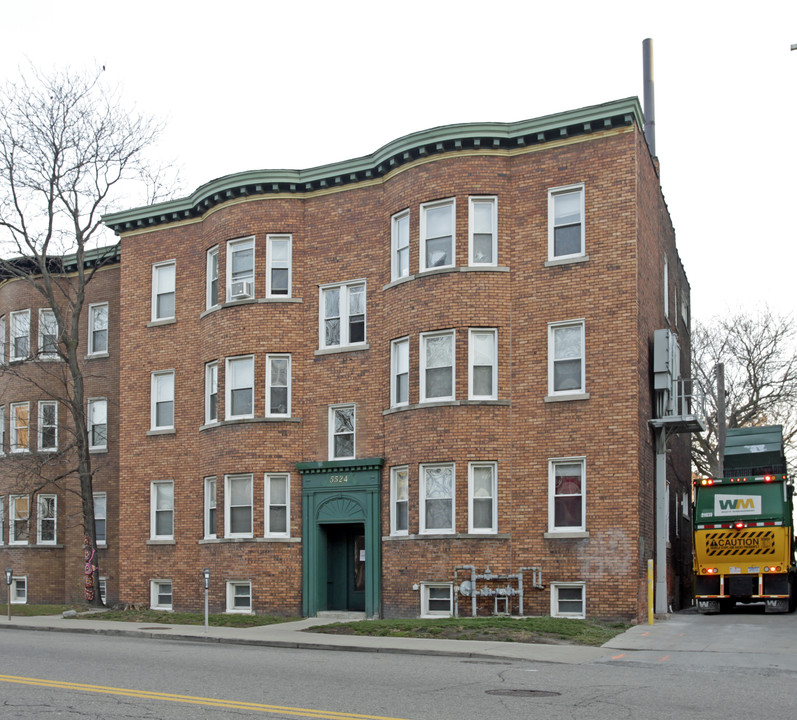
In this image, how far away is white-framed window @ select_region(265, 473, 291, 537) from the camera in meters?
26.4

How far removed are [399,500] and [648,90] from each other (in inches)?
719

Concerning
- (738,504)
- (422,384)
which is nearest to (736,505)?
(738,504)

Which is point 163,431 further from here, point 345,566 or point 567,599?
point 567,599

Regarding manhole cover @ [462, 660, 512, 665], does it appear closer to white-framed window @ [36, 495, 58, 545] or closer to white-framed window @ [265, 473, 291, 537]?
white-framed window @ [265, 473, 291, 537]

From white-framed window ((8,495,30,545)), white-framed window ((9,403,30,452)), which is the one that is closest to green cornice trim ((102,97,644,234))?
white-framed window ((9,403,30,452))

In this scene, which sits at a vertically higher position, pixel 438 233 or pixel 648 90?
pixel 648 90

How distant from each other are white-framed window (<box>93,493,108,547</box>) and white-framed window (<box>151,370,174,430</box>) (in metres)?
4.25

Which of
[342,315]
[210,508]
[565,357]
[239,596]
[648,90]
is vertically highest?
[648,90]

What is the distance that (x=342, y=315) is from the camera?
26.4m

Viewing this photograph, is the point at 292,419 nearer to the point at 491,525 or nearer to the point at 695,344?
the point at 491,525

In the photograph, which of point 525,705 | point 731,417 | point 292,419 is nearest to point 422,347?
point 292,419

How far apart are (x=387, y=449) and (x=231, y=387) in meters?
4.86

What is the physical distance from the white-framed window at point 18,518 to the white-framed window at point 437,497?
16.2m

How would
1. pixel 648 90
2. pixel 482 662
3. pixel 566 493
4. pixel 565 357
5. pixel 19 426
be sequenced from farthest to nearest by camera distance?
pixel 648 90 → pixel 19 426 → pixel 565 357 → pixel 566 493 → pixel 482 662
